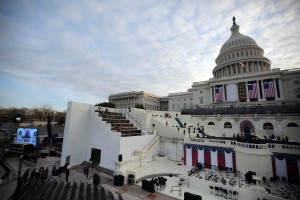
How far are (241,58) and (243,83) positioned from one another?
2003cm

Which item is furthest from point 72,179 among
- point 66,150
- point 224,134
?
point 224,134

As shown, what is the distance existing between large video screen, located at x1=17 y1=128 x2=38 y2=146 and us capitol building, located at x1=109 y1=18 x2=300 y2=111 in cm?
5016

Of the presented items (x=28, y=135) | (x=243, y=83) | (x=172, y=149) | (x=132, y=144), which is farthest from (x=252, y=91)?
(x=28, y=135)

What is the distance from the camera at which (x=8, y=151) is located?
23344 millimetres

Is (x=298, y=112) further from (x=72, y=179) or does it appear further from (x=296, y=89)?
(x=72, y=179)

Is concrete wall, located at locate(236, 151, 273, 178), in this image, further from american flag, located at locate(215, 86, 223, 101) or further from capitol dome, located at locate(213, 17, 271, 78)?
capitol dome, located at locate(213, 17, 271, 78)

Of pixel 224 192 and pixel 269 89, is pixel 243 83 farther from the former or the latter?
pixel 224 192

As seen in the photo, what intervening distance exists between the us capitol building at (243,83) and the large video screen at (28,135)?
50157 millimetres

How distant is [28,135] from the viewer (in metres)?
24.9

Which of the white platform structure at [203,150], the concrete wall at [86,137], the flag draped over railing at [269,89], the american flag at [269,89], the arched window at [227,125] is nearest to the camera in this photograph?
the white platform structure at [203,150]

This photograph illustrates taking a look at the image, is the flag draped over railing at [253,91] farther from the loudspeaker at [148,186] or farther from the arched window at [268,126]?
the loudspeaker at [148,186]

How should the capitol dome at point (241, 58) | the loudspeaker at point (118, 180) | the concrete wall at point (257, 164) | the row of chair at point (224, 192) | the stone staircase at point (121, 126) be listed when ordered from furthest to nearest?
Answer: the capitol dome at point (241, 58) < the stone staircase at point (121, 126) < the concrete wall at point (257, 164) < the loudspeaker at point (118, 180) < the row of chair at point (224, 192)

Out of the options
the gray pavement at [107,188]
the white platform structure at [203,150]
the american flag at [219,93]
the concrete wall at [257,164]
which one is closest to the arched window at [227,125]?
the white platform structure at [203,150]

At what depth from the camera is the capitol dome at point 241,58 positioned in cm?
6136
